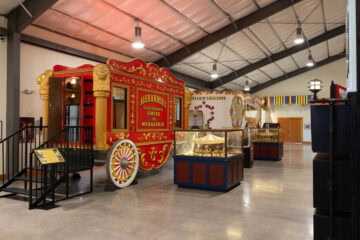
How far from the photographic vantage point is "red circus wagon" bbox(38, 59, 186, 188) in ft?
20.0

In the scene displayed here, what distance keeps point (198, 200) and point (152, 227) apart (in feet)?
5.42

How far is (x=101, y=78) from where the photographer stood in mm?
5969

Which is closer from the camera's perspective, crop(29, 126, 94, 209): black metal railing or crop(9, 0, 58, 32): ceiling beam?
crop(29, 126, 94, 209): black metal railing

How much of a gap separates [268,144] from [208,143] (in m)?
6.30

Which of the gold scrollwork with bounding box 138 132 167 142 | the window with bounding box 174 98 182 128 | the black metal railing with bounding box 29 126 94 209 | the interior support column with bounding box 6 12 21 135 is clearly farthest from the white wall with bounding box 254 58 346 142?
the interior support column with bounding box 6 12 21 135

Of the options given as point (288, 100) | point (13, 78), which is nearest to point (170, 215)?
point (13, 78)

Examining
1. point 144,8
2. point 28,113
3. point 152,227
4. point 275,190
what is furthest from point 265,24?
point 152,227

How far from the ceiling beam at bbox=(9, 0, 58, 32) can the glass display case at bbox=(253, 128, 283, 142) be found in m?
8.88

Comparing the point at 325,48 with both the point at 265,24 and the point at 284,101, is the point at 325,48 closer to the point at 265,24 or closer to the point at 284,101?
the point at 284,101

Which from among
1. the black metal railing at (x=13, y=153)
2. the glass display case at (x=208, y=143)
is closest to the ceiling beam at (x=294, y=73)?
the glass display case at (x=208, y=143)

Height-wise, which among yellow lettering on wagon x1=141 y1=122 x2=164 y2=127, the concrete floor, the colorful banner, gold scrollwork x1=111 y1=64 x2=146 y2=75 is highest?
the colorful banner

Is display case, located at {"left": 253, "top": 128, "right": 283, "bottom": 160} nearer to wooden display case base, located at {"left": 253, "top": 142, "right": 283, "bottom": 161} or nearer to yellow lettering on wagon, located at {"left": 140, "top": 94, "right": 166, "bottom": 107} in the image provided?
wooden display case base, located at {"left": 253, "top": 142, "right": 283, "bottom": 161}

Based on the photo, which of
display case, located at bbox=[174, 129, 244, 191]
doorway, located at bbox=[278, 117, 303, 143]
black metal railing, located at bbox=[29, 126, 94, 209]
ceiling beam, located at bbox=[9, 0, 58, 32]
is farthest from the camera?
doorway, located at bbox=[278, 117, 303, 143]

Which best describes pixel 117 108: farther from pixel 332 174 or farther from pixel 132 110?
pixel 332 174
